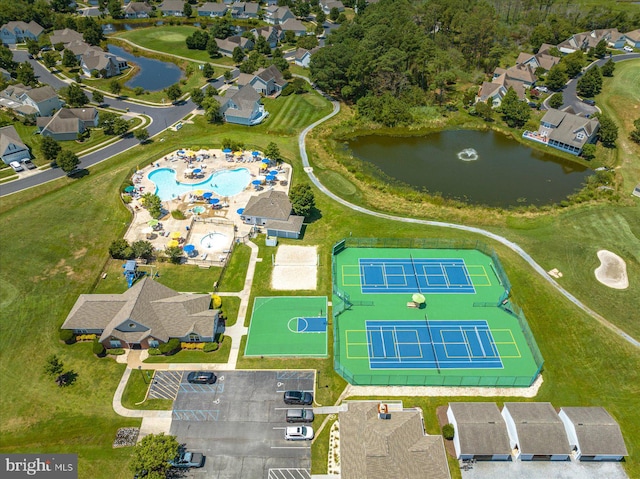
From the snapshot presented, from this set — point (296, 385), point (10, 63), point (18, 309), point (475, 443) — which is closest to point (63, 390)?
point (18, 309)

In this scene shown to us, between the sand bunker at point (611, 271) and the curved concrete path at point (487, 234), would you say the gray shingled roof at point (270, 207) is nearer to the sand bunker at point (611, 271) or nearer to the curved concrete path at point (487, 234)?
the curved concrete path at point (487, 234)

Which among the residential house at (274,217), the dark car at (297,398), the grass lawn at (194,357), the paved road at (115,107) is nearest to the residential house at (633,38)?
the paved road at (115,107)

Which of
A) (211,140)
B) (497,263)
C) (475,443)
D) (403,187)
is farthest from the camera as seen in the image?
(211,140)

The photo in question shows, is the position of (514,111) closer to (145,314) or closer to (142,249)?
(142,249)

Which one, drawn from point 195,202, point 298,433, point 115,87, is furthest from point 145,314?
point 115,87

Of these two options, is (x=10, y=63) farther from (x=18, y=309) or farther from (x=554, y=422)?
(x=554, y=422)

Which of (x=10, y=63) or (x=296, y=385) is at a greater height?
(x=10, y=63)

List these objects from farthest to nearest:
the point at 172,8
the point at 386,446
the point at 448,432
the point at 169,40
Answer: the point at 172,8 < the point at 169,40 < the point at 448,432 < the point at 386,446
